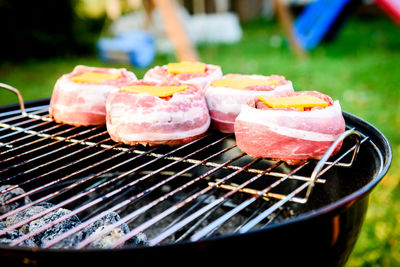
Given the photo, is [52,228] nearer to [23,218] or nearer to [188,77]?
[23,218]

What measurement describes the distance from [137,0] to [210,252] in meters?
11.5

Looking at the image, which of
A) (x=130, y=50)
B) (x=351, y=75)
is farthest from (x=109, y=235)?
(x=130, y=50)

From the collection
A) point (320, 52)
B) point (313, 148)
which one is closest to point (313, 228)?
point (313, 148)

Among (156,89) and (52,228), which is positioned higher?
(156,89)

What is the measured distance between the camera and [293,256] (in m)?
1.31

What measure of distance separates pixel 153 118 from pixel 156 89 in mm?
218

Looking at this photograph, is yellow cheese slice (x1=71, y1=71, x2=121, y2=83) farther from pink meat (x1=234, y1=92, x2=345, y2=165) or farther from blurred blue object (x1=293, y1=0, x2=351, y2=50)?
blurred blue object (x1=293, y1=0, x2=351, y2=50)

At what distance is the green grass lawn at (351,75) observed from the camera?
302 cm

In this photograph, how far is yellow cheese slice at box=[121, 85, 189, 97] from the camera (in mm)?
1977

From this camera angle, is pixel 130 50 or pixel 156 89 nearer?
pixel 156 89

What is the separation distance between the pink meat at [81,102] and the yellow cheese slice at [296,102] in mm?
885

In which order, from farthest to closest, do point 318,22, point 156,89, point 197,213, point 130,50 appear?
point 318,22
point 130,50
point 156,89
point 197,213

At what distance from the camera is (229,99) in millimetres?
2068

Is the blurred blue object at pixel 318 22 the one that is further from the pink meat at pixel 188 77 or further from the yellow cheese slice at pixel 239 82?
the yellow cheese slice at pixel 239 82
